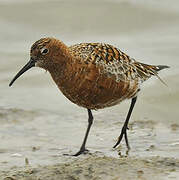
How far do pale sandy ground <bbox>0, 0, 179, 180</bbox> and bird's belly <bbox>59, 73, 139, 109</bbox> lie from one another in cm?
65

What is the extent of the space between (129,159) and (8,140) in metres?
2.04

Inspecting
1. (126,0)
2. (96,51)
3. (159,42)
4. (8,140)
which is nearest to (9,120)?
(8,140)

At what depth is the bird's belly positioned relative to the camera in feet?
23.2

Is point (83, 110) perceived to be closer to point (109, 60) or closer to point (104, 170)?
point (109, 60)

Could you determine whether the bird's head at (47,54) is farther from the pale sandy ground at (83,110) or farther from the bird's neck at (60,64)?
the pale sandy ground at (83,110)

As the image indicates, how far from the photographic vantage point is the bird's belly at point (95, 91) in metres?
7.07

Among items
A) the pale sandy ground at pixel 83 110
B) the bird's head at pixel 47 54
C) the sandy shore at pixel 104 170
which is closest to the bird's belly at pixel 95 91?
the bird's head at pixel 47 54

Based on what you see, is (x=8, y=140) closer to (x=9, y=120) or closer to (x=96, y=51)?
(x=9, y=120)

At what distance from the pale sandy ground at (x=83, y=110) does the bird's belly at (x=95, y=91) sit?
65 centimetres

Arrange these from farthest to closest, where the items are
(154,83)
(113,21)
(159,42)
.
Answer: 1. (113,21)
2. (159,42)
3. (154,83)

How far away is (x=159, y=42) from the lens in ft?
43.0

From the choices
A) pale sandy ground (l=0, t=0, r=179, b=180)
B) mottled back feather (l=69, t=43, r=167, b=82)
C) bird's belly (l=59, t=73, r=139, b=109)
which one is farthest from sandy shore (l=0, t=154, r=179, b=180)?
mottled back feather (l=69, t=43, r=167, b=82)

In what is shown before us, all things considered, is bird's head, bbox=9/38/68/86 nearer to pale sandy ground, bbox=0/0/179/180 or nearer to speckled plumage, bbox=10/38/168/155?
speckled plumage, bbox=10/38/168/155

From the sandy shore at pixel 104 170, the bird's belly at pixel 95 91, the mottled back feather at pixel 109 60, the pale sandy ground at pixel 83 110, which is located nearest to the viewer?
the sandy shore at pixel 104 170
